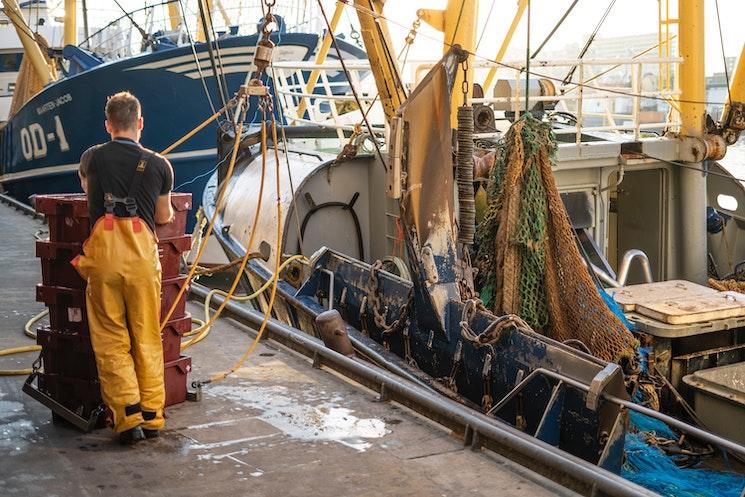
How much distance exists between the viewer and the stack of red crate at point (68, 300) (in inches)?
192

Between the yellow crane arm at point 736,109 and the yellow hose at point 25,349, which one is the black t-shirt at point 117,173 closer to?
the yellow hose at point 25,349

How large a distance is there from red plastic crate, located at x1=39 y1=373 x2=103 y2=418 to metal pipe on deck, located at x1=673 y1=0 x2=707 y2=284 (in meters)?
6.87

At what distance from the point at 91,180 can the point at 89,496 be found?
148 cm

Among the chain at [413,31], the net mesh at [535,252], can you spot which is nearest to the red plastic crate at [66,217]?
the net mesh at [535,252]

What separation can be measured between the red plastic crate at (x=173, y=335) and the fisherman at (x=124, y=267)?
453 mm

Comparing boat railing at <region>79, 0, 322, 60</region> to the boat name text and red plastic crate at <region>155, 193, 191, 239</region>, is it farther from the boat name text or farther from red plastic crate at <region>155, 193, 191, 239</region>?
red plastic crate at <region>155, 193, 191, 239</region>

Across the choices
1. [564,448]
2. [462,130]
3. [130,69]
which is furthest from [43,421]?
[130,69]

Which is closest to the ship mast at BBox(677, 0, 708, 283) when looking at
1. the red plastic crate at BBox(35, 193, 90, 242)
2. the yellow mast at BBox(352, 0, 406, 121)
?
the yellow mast at BBox(352, 0, 406, 121)

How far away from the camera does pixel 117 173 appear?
4.59 metres

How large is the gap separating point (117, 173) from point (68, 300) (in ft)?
2.57

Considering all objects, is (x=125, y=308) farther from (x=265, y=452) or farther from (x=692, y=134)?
(x=692, y=134)

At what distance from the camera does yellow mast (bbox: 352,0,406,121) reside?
807cm

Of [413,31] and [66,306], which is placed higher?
[413,31]

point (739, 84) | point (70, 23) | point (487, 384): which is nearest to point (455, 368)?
point (487, 384)
